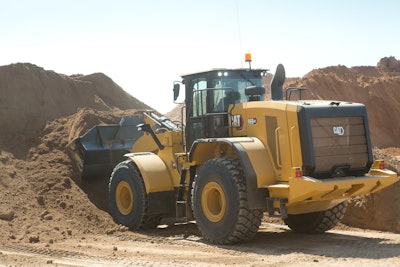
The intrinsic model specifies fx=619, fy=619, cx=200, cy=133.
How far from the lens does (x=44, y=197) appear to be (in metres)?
12.4

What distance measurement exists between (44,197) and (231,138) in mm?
4881

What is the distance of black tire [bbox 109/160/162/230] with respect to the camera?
442 inches

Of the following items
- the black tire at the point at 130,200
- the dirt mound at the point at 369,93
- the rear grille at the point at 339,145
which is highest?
the dirt mound at the point at 369,93

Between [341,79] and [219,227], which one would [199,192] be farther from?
[341,79]

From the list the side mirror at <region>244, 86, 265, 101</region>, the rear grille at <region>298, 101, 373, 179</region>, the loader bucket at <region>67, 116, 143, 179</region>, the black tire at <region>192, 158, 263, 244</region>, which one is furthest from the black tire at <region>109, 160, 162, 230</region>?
the rear grille at <region>298, 101, 373, 179</region>

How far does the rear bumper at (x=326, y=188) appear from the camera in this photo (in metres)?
8.40

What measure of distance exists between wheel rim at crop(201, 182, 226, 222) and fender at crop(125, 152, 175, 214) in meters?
1.64

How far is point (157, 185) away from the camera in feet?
36.3

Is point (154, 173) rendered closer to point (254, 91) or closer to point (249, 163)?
point (254, 91)

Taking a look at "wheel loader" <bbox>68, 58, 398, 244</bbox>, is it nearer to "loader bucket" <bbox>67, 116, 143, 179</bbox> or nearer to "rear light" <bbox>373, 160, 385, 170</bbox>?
"rear light" <bbox>373, 160, 385, 170</bbox>

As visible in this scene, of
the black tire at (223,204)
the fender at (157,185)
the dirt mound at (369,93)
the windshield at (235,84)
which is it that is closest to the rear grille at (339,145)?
the black tire at (223,204)

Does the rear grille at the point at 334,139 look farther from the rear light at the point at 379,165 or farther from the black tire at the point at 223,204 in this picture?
the black tire at the point at 223,204

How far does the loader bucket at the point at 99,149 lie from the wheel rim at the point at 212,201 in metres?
4.25

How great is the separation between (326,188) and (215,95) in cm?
275
